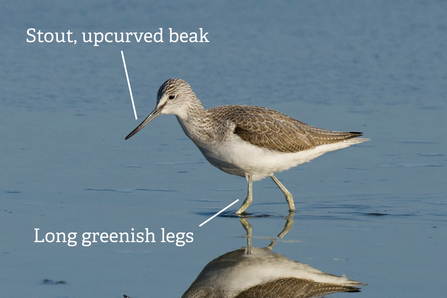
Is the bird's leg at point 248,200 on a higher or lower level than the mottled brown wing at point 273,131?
lower

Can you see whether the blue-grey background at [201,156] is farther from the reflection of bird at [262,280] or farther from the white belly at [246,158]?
the white belly at [246,158]

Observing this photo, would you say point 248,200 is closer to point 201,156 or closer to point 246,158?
point 246,158

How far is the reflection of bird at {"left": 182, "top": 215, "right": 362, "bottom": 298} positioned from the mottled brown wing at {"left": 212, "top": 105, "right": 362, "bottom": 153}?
2.01m

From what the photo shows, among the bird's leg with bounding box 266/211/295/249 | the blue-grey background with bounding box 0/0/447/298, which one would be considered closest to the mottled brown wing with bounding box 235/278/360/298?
the blue-grey background with bounding box 0/0/447/298

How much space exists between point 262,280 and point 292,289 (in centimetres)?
28

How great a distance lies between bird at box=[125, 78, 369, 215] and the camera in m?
8.36

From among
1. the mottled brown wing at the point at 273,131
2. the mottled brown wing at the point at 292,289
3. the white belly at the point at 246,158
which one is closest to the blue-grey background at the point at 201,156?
the mottled brown wing at the point at 292,289

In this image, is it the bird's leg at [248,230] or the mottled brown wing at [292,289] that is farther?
the bird's leg at [248,230]

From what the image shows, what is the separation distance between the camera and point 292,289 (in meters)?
6.26

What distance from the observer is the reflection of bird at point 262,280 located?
612 cm

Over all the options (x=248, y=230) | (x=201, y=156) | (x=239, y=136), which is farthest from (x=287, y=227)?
(x=201, y=156)

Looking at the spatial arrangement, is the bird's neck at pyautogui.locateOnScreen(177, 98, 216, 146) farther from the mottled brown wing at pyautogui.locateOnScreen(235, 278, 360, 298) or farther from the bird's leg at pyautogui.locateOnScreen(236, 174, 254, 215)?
the mottled brown wing at pyautogui.locateOnScreen(235, 278, 360, 298)

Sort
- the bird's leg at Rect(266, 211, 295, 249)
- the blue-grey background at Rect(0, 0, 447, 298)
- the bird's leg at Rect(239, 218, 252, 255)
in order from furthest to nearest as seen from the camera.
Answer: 1. the bird's leg at Rect(266, 211, 295, 249)
2. the bird's leg at Rect(239, 218, 252, 255)
3. the blue-grey background at Rect(0, 0, 447, 298)

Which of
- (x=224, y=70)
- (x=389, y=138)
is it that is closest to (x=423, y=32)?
(x=224, y=70)
